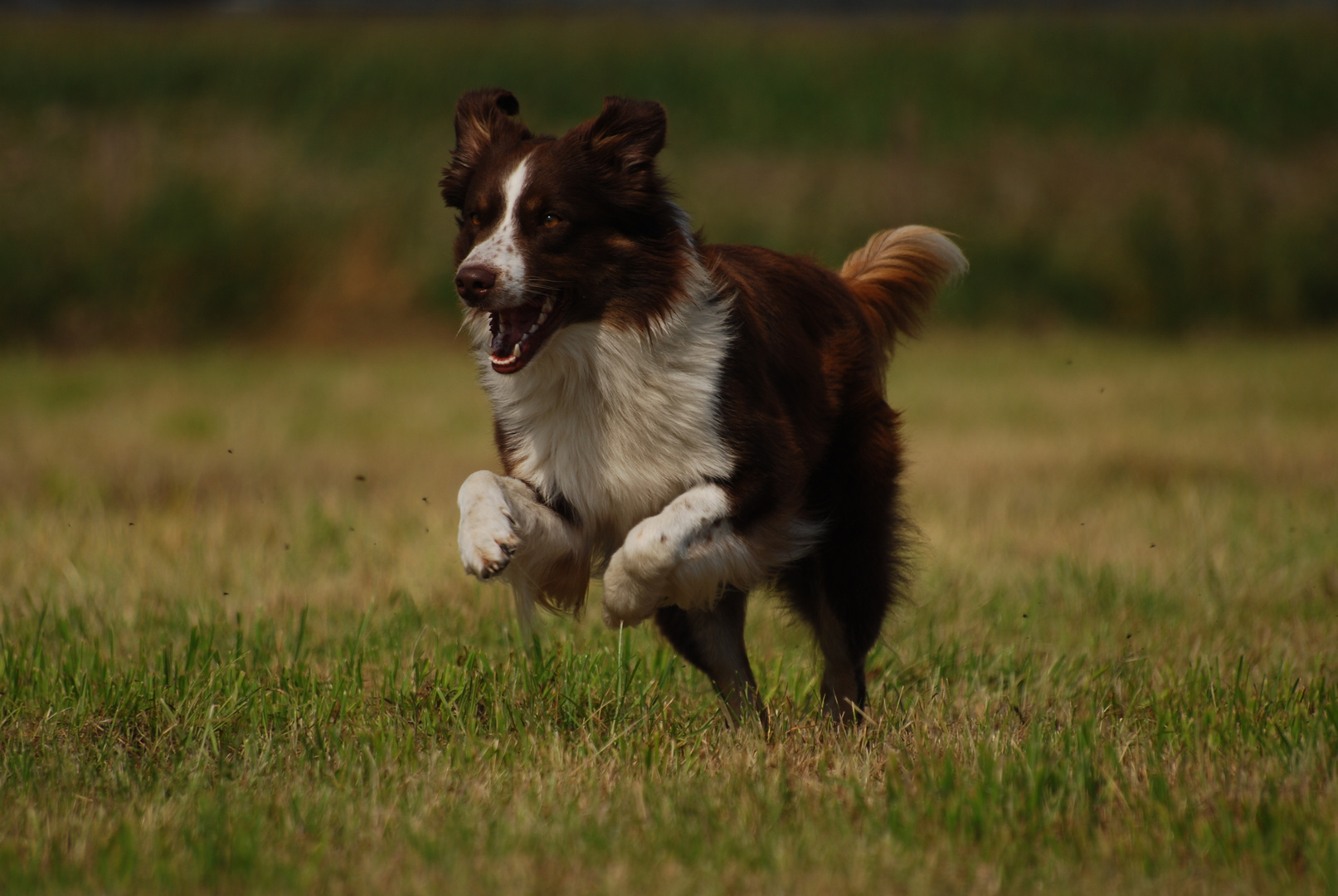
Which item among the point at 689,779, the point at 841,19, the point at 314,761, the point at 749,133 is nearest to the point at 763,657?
the point at 689,779

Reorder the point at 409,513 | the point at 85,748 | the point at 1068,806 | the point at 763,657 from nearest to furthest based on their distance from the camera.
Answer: the point at 1068,806
the point at 85,748
the point at 763,657
the point at 409,513

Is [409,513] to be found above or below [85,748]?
below

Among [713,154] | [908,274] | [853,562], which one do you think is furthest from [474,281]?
[713,154]

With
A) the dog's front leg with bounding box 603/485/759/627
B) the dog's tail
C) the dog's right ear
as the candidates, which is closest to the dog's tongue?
the dog's right ear

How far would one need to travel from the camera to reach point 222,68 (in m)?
19.6

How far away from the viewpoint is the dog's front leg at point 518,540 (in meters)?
3.59

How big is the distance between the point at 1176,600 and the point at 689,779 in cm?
281

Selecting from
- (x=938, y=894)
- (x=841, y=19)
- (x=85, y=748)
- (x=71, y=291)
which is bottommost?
(x=71, y=291)

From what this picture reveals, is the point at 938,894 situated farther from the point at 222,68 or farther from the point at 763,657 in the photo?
the point at 222,68

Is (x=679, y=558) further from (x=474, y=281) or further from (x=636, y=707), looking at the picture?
(x=474, y=281)

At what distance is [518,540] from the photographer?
362 cm

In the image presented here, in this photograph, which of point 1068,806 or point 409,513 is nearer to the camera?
point 1068,806

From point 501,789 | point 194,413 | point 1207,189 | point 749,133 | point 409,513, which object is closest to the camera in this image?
point 501,789

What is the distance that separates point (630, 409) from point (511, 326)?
397 millimetres
